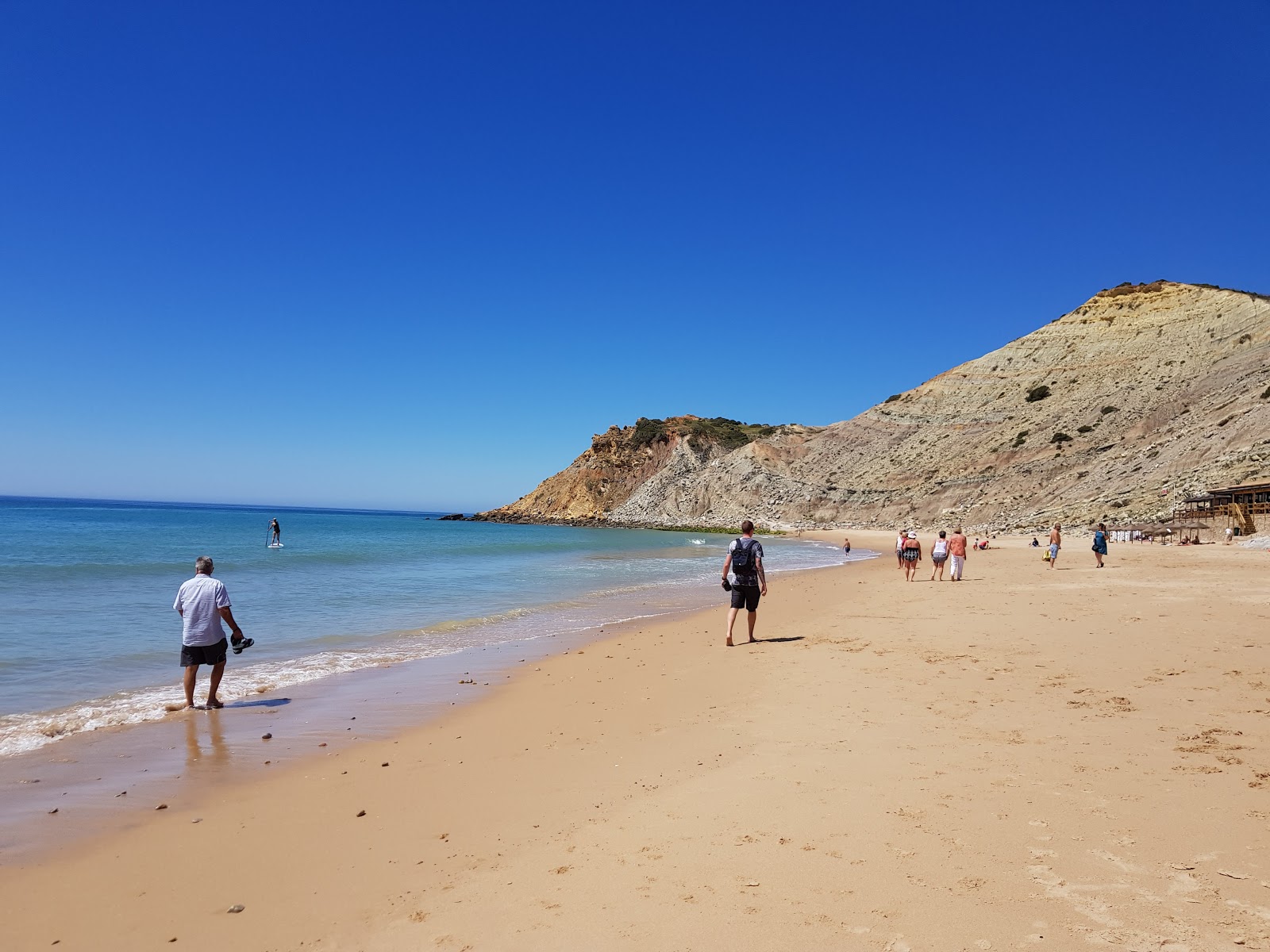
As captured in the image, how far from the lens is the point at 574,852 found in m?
3.84

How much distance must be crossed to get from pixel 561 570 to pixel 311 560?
11.5 metres

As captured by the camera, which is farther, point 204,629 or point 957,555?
point 957,555

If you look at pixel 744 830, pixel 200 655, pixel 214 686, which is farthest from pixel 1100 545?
pixel 200 655

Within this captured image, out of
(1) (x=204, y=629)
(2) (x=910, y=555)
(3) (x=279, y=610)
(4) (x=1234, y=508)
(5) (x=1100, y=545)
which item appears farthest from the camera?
(4) (x=1234, y=508)

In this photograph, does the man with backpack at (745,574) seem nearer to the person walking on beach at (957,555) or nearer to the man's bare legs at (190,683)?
the man's bare legs at (190,683)

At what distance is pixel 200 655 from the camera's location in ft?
25.7

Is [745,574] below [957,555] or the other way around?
the other way around

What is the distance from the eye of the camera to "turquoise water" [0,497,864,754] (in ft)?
28.5

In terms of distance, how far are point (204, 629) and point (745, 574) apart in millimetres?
6730

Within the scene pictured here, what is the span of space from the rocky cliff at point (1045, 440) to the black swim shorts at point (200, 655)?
144 feet

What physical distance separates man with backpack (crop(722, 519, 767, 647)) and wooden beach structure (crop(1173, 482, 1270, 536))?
3161 centimetres

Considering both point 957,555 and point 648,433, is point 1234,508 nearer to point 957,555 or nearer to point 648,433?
point 957,555

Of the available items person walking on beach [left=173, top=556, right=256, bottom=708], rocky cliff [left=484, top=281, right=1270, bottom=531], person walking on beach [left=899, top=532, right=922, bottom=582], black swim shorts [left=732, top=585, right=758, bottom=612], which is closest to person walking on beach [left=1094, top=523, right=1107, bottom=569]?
person walking on beach [left=899, top=532, right=922, bottom=582]

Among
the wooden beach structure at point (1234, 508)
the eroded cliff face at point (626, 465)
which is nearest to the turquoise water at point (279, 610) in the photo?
the wooden beach structure at point (1234, 508)
